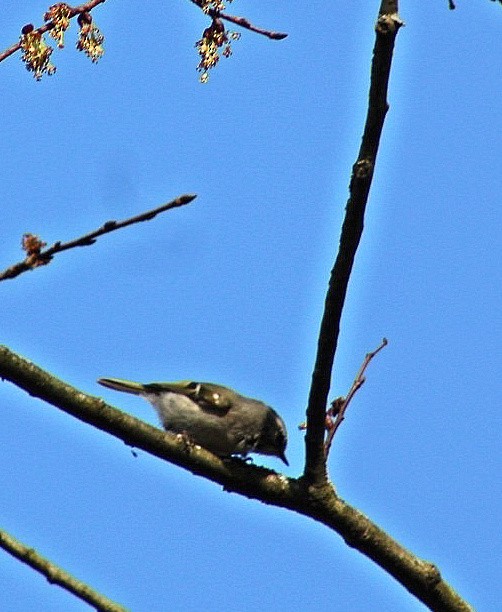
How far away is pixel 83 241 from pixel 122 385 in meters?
5.03

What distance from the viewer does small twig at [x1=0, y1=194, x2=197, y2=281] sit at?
275 cm

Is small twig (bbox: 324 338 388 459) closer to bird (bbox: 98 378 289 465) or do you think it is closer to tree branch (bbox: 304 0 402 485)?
tree branch (bbox: 304 0 402 485)

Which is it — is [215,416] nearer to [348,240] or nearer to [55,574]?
[348,240]

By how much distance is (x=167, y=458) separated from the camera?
13.9 ft

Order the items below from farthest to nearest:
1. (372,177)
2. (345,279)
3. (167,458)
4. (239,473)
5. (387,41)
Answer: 1. (239,473)
2. (167,458)
3. (345,279)
4. (372,177)
5. (387,41)

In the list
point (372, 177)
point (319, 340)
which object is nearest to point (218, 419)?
point (319, 340)

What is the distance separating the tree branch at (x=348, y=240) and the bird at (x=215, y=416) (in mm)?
2879

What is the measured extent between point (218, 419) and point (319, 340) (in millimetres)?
3459

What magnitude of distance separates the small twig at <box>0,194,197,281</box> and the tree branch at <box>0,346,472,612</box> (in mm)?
1005

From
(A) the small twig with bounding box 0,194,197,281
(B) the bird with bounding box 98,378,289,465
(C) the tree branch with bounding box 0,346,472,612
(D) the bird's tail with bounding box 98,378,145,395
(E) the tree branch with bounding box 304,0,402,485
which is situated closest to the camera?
(A) the small twig with bounding box 0,194,197,281

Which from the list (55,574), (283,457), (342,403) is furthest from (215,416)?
(55,574)

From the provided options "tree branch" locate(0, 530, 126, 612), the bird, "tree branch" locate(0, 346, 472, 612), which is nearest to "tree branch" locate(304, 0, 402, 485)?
"tree branch" locate(0, 346, 472, 612)

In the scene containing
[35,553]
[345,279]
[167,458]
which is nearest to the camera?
[35,553]

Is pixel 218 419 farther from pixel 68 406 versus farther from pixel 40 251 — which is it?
pixel 40 251
